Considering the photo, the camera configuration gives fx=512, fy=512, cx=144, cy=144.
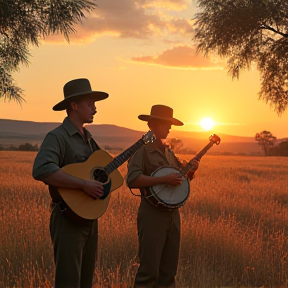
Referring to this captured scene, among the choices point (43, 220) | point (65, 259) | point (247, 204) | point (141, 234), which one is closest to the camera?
point (65, 259)

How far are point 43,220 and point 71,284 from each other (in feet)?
15.0

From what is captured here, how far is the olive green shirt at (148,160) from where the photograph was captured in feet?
16.9

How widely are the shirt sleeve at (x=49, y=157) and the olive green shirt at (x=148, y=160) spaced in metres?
1.03

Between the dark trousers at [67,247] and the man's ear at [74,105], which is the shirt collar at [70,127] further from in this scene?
the dark trousers at [67,247]

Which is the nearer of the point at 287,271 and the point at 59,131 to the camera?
the point at 59,131

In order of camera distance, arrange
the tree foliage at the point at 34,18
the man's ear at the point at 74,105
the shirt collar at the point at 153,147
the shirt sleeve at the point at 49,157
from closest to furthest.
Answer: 1. the shirt sleeve at the point at 49,157
2. the man's ear at the point at 74,105
3. the shirt collar at the point at 153,147
4. the tree foliage at the point at 34,18

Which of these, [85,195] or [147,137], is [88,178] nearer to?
[85,195]

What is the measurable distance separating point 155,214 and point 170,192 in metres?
0.28

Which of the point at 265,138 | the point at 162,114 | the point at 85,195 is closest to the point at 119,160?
the point at 85,195

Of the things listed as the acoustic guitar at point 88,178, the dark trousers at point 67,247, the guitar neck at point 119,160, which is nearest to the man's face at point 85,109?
the acoustic guitar at point 88,178

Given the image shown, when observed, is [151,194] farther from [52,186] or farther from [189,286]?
[189,286]

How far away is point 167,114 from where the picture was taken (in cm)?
544

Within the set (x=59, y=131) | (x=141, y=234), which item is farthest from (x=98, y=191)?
(x=141, y=234)

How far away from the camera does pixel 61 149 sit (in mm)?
4297
